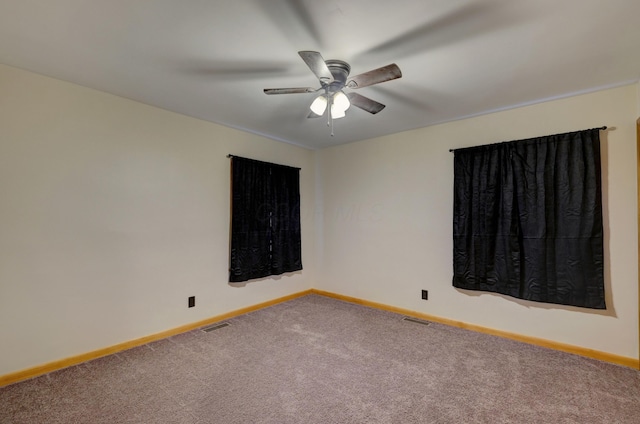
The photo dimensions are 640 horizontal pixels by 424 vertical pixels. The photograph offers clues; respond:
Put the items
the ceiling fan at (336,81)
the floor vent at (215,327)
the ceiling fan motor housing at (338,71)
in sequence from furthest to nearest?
the floor vent at (215,327), the ceiling fan motor housing at (338,71), the ceiling fan at (336,81)

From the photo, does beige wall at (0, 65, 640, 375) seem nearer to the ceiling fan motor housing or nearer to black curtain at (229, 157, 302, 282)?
black curtain at (229, 157, 302, 282)

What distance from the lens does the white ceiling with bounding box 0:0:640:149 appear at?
1593 mm

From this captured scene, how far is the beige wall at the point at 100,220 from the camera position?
7.34ft

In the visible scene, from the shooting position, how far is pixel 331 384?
2176mm

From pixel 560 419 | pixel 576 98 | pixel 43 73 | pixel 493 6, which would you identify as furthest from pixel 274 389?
pixel 576 98

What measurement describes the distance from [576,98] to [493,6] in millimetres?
1871

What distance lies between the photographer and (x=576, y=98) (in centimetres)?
269

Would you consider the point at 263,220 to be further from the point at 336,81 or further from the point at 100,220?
the point at 336,81

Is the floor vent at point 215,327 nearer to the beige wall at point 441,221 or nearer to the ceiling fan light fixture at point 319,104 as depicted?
the beige wall at point 441,221

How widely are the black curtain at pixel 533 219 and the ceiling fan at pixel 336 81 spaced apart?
1647 mm

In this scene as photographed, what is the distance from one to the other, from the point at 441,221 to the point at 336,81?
7.33 ft

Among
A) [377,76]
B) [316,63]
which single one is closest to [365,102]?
[377,76]

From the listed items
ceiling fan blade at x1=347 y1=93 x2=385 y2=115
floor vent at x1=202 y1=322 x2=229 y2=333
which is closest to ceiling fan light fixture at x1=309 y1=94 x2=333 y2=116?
ceiling fan blade at x1=347 y1=93 x2=385 y2=115

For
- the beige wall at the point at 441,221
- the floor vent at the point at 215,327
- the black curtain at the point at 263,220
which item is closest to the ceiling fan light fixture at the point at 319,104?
the black curtain at the point at 263,220
